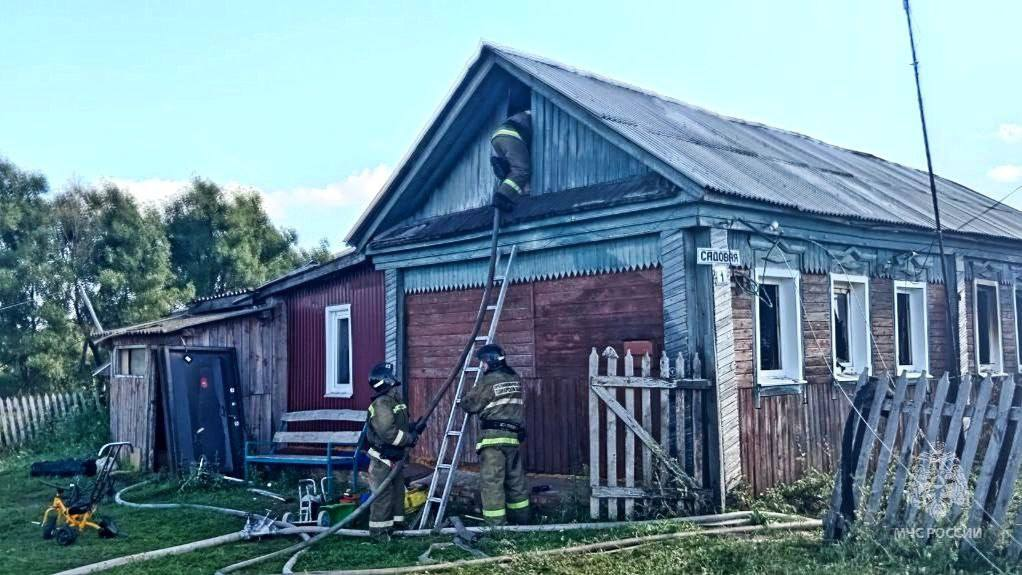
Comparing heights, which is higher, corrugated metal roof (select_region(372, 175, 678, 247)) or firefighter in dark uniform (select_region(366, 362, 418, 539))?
corrugated metal roof (select_region(372, 175, 678, 247))

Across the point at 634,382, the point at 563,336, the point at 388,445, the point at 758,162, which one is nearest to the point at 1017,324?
the point at 758,162

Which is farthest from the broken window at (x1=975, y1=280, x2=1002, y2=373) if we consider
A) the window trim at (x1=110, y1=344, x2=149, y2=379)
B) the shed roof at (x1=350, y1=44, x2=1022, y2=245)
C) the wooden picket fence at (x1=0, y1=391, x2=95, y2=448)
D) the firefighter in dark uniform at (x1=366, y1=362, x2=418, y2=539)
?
the wooden picket fence at (x1=0, y1=391, x2=95, y2=448)

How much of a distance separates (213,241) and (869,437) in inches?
1194

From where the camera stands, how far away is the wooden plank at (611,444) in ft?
28.1

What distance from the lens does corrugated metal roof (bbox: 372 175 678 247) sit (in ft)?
30.7

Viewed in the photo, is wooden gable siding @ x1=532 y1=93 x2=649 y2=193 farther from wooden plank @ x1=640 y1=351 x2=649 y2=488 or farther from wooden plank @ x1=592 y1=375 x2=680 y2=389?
wooden plank @ x1=592 y1=375 x2=680 y2=389

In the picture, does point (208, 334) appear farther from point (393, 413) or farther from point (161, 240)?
point (161, 240)

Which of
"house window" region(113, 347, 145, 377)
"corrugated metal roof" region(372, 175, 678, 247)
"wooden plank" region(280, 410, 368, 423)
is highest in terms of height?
"corrugated metal roof" region(372, 175, 678, 247)

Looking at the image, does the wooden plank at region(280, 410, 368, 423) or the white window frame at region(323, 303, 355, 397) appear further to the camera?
the white window frame at region(323, 303, 355, 397)

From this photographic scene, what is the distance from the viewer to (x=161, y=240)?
30516 mm

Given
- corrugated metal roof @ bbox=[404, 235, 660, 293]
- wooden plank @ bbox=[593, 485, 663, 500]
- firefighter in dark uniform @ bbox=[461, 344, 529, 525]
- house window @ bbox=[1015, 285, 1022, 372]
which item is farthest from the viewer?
house window @ bbox=[1015, 285, 1022, 372]

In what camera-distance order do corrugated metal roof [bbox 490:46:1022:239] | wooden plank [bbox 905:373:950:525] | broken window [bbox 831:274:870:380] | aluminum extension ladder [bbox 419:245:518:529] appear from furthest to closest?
1. broken window [bbox 831:274:870:380]
2. corrugated metal roof [bbox 490:46:1022:239]
3. aluminum extension ladder [bbox 419:245:518:529]
4. wooden plank [bbox 905:373:950:525]

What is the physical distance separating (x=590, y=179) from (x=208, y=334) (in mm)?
7883

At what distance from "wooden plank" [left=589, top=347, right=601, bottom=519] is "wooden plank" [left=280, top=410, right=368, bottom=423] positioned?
16.6 feet
